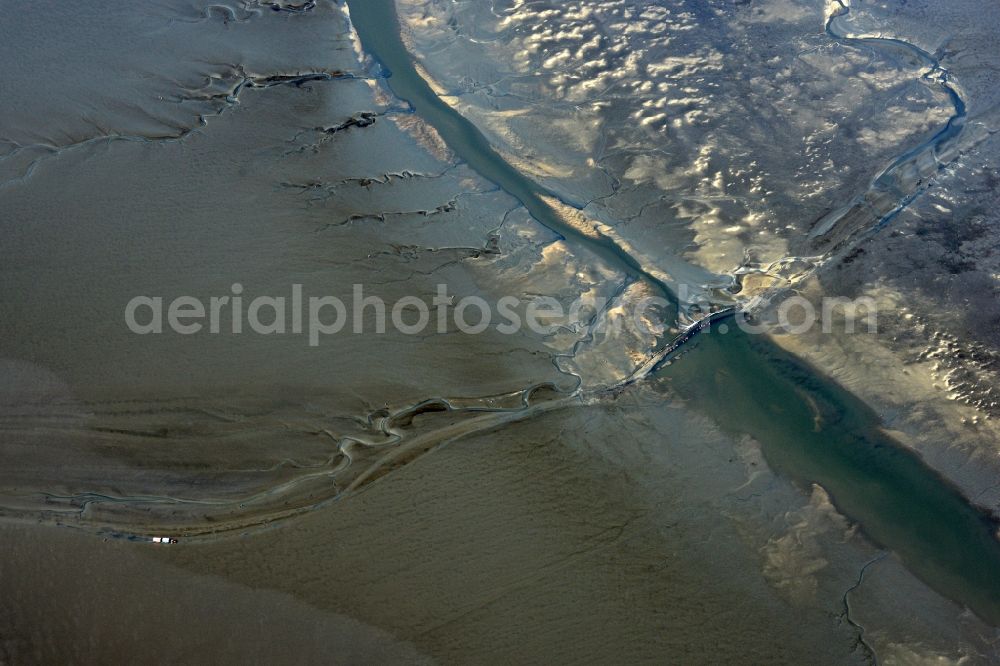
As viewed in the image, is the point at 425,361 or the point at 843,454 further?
the point at 425,361

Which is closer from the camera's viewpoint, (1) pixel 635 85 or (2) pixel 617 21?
(1) pixel 635 85

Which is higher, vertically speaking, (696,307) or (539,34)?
(539,34)

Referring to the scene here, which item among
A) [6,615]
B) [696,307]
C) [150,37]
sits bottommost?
[6,615]

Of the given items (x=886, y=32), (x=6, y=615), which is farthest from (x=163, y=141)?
(x=886, y=32)

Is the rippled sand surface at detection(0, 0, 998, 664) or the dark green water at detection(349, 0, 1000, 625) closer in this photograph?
the rippled sand surface at detection(0, 0, 998, 664)

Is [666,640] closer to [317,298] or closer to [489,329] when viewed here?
[489,329]
